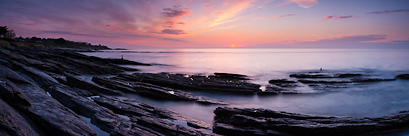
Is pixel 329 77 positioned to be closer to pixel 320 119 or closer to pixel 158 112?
pixel 320 119

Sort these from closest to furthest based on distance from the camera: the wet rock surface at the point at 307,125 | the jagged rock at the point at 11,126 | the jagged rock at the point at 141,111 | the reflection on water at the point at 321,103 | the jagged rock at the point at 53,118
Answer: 1. the jagged rock at the point at 11,126
2. the jagged rock at the point at 53,118
3. the wet rock surface at the point at 307,125
4. the jagged rock at the point at 141,111
5. the reflection on water at the point at 321,103

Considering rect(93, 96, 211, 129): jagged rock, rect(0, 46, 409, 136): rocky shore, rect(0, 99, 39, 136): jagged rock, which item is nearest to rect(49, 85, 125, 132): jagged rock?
rect(0, 46, 409, 136): rocky shore

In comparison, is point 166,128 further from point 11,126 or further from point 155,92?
point 155,92

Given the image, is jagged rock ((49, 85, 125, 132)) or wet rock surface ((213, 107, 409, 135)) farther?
wet rock surface ((213, 107, 409, 135))

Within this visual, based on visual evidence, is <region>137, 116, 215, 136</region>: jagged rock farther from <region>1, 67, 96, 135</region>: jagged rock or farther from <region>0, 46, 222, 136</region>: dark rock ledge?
<region>1, 67, 96, 135</region>: jagged rock

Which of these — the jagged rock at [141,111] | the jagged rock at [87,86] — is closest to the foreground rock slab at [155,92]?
the jagged rock at [87,86]

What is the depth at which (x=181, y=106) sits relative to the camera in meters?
12.8

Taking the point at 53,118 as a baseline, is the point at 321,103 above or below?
below

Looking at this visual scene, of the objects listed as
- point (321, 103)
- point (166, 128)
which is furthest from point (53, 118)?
point (321, 103)

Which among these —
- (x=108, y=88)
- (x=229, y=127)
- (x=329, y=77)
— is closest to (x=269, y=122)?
(x=229, y=127)

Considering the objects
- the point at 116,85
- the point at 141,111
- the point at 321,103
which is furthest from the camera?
the point at 116,85

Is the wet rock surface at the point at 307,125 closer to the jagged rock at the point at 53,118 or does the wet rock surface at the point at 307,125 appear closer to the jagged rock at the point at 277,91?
the jagged rock at the point at 53,118

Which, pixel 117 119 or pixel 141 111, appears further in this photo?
pixel 141 111

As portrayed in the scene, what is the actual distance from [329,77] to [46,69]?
31.7m
